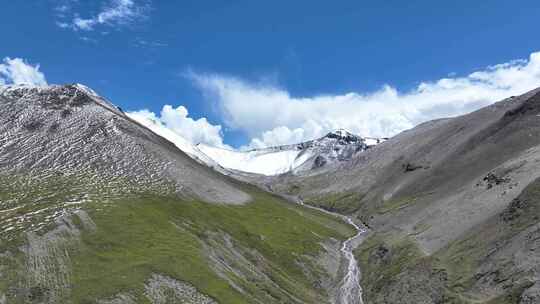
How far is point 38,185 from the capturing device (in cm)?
13375

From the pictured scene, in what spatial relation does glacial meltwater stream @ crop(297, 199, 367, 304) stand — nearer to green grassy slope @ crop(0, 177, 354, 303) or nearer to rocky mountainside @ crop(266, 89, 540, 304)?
rocky mountainside @ crop(266, 89, 540, 304)

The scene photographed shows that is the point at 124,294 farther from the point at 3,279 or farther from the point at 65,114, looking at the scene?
the point at 65,114

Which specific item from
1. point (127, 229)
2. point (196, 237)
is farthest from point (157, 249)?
point (196, 237)

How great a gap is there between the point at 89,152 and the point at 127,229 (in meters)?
71.7

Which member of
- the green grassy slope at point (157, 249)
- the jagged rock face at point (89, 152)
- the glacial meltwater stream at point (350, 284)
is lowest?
the glacial meltwater stream at point (350, 284)

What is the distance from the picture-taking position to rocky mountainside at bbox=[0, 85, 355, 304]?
79500mm

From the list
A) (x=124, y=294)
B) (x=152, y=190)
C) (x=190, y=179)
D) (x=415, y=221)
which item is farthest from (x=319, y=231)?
(x=124, y=294)

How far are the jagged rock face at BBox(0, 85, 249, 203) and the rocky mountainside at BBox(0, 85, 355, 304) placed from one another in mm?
405

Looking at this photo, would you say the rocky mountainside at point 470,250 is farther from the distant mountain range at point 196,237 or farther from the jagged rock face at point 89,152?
the jagged rock face at point 89,152

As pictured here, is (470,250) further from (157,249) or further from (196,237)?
(157,249)

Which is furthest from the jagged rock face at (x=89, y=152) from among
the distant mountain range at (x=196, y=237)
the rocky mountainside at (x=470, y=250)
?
the rocky mountainside at (x=470, y=250)

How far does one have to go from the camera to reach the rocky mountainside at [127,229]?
79.5 metres

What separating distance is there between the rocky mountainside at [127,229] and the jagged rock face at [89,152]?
405 millimetres

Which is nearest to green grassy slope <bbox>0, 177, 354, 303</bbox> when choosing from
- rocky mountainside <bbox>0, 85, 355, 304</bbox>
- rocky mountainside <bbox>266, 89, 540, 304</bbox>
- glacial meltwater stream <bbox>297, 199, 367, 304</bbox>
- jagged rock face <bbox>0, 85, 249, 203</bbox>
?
rocky mountainside <bbox>0, 85, 355, 304</bbox>
